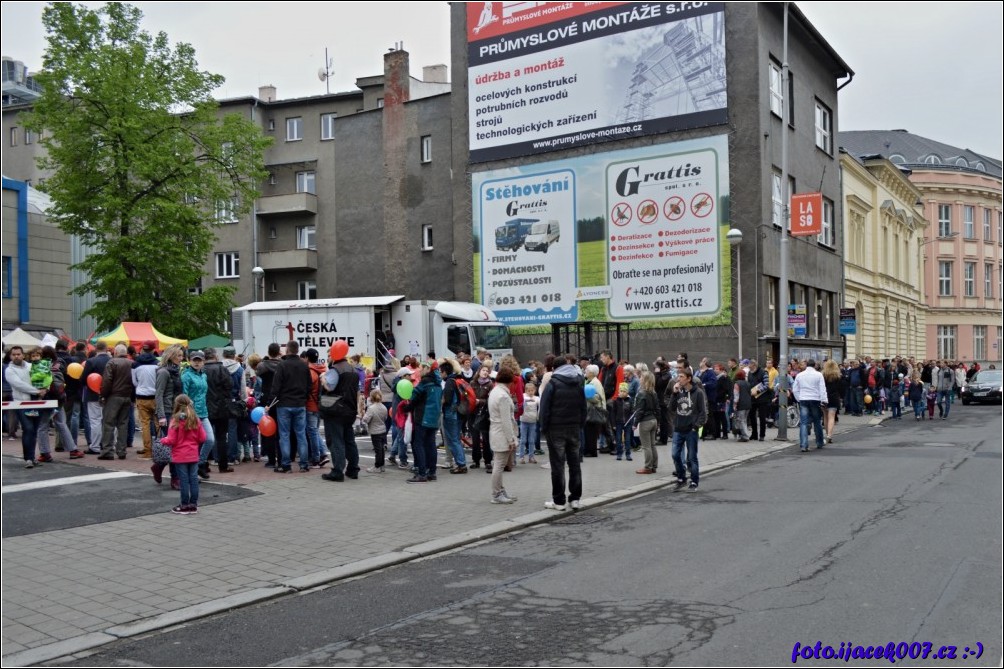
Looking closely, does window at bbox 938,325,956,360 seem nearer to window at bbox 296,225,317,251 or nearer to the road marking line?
window at bbox 296,225,317,251

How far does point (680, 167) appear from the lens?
31234mm

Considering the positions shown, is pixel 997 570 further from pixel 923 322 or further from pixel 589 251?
pixel 923 322

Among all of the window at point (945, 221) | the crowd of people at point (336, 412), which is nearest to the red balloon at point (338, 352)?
the crowd of people at point (336, 412)

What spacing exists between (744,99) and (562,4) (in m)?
7.87

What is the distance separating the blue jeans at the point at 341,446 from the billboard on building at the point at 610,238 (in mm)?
19408

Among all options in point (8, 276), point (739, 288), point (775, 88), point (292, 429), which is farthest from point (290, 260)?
point (292, 429)

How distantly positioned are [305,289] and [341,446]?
114ft

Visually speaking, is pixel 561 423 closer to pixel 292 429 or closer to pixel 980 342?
pixel 292 429

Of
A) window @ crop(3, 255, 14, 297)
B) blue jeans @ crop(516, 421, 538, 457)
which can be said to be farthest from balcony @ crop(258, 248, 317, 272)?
blue jeans @ crop(516, 421, 538, 457)

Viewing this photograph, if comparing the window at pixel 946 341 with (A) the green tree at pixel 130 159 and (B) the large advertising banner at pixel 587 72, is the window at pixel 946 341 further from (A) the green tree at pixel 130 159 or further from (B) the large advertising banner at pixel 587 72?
(A) the green tree at pixel 130 159

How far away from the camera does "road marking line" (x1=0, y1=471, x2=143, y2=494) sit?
12.0 meters

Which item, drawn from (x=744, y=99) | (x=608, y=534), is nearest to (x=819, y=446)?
(x=608, y=534)

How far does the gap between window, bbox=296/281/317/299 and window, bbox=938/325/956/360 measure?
45.8 metres

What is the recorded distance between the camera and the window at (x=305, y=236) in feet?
155
